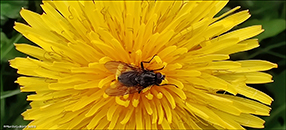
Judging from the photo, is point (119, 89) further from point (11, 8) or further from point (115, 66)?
point (11, 8)

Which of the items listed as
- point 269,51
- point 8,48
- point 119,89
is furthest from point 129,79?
point 269,51

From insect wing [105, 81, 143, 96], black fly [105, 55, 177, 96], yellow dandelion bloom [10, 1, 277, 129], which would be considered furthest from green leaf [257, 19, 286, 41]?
insect wing [105, 81, 143, 96]

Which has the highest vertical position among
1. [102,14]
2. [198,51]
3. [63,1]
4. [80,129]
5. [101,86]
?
[63,1]

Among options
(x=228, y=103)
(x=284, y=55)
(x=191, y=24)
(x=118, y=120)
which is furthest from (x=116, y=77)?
(x=284, y=55)

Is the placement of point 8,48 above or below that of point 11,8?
below

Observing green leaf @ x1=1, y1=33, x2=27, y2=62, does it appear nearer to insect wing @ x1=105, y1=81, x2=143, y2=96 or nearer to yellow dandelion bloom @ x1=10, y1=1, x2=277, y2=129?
yellow dandelion bloom @ x1=10, y1=1, x2=277, y2=129

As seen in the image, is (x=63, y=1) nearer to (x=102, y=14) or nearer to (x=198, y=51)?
(x=102, y=14)
